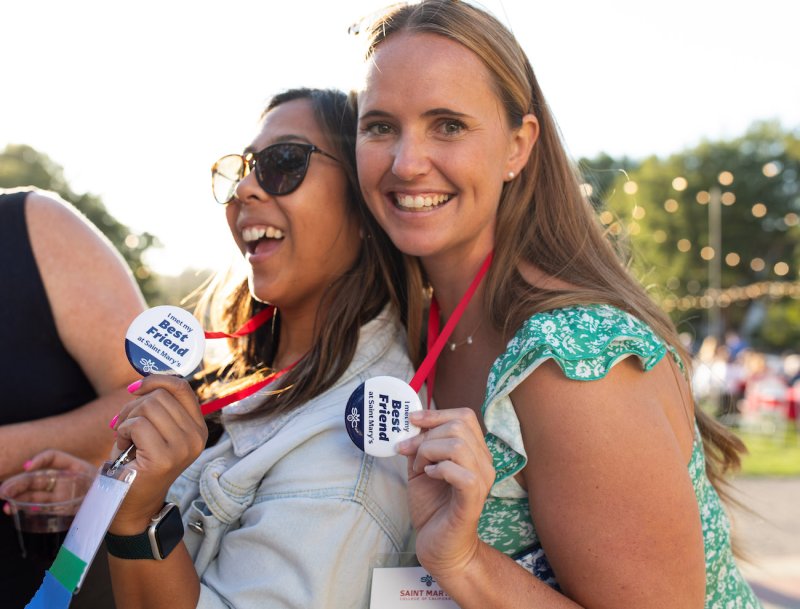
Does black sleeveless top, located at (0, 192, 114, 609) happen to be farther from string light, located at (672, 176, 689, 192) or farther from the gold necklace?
string light, located at (672, 176, 689, 192)

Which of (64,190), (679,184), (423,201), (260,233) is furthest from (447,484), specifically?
(64,190)

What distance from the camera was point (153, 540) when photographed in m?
1.85

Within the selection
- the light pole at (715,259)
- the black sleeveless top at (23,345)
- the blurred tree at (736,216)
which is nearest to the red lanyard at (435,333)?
the black sleeveless top at (23,345)

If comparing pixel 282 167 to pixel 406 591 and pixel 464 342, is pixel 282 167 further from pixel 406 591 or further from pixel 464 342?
pixel 406 591

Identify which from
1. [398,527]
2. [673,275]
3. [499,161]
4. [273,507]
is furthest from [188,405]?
[673,275]

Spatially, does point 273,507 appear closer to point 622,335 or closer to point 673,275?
point 622,335

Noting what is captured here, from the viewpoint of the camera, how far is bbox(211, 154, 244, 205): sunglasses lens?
8.57 feet

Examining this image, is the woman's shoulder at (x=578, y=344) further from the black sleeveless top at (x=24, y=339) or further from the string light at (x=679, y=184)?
the string light at (x=679, y=184)

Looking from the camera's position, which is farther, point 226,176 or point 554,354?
point 226,176

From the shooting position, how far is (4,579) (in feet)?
7.38

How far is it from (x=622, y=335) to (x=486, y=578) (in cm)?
65

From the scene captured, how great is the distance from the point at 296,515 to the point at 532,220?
1161mm

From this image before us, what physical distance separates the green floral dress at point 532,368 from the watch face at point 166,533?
0.78 meters

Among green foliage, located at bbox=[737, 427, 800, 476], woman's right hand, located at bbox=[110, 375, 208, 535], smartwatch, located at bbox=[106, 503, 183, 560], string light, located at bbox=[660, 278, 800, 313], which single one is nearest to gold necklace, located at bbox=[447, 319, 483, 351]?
woman's right hand, located at bbox=[110, 375, 208, 535]
